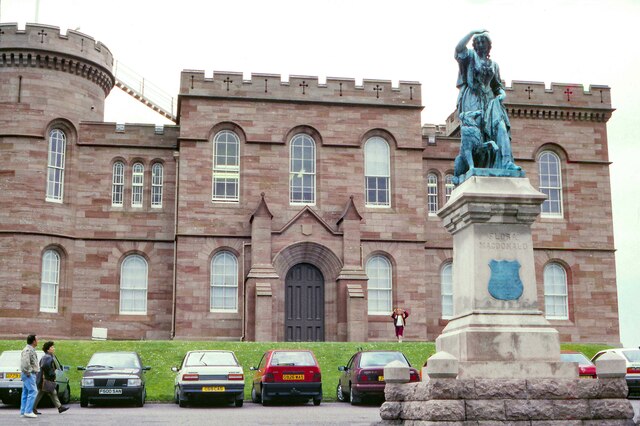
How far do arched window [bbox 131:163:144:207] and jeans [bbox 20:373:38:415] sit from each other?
1884 cm

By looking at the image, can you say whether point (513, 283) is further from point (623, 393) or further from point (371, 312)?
point (371, 312)

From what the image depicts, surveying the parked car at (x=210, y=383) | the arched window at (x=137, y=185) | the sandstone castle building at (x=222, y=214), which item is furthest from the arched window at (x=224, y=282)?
the parked car at (x=210, y=383)

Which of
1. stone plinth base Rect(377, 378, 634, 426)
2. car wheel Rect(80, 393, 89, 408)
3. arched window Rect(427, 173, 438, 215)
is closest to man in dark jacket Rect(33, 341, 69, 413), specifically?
car wheel Rect(80, 393, 89, 408)

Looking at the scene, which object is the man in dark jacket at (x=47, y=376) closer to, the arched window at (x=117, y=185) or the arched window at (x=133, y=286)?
the arched window at (x=133, y=286)

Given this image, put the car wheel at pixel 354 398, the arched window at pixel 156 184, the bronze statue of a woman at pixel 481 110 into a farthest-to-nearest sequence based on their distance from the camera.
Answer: the arched window at pixel 156 184 → the car wheel at pixel 354 398 → the bronze statue of a woman at pixel 481 110

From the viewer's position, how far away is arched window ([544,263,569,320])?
39.3 meters

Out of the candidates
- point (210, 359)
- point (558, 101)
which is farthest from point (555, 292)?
point (210, 359)

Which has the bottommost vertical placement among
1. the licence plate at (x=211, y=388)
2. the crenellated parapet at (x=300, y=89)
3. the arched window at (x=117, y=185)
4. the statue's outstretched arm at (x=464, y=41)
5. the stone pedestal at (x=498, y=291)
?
the licence plate at (x=211, y=388)

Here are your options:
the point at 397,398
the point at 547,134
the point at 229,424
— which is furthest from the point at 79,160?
the point at 397,398

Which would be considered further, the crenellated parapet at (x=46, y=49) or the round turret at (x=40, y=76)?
the crenellated parapet at (x=46, y=49)

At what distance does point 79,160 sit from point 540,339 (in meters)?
27.7

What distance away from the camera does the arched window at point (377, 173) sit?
37.8 meters

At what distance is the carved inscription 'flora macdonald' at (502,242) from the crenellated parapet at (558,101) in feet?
87.3

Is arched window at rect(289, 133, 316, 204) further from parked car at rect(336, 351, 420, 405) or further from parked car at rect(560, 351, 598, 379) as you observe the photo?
parked car at rect(560, 351, 598, 379)
